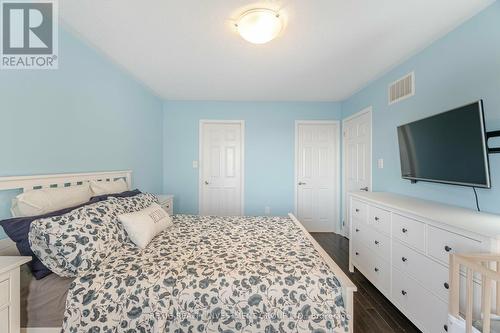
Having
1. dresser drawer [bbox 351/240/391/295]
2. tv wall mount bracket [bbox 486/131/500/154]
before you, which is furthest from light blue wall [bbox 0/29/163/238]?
tv wall mount bracket [bbox 486/131/500/154]

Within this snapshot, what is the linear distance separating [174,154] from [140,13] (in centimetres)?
239

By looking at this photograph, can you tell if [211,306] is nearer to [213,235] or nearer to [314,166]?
[213,235]

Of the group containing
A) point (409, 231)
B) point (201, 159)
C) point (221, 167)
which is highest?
point (201, 159)

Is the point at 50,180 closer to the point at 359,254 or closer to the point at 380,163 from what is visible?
the point at 359,254

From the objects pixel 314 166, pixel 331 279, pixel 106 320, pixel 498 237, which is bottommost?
pixel 106 320

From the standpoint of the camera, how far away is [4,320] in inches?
→ 38.2

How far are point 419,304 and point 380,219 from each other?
0.66m

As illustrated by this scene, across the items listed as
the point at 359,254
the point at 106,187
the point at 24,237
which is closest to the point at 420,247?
the point at 359,254

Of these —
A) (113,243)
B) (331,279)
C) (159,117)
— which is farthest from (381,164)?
(159,117)

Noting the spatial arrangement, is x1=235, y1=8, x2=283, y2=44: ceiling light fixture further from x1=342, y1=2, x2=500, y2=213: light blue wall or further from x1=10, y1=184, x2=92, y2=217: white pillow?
x1=10, y1=184, x2=92, y2=217: white pillow

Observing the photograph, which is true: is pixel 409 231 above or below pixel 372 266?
above

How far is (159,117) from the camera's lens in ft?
11.6
